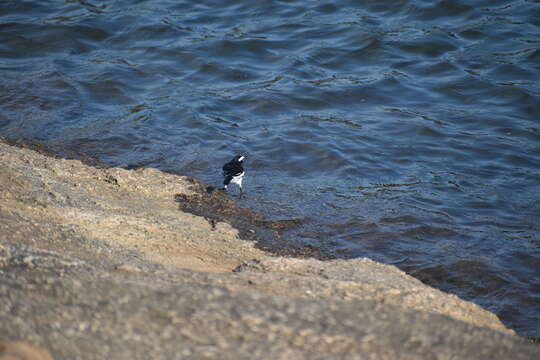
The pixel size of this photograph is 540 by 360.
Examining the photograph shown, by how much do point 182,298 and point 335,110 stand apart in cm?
781

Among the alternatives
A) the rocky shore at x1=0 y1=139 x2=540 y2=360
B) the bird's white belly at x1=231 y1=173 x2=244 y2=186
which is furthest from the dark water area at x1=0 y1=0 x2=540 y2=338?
the rocky shore at x1=0 y1=139 x2=540 y2=360

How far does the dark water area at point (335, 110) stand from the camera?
6.93 meters

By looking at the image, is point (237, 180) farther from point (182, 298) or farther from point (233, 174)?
point (182, 298)

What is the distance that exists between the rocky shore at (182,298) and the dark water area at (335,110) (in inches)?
69.9

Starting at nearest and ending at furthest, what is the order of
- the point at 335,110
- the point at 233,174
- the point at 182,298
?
1. the point at 182,298
2. the point at 233,174
3. the point at 335,110

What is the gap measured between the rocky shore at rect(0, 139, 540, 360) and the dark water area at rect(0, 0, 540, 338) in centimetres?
177

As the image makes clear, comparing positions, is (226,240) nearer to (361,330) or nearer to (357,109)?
(361,330)

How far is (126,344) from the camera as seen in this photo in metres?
2.81

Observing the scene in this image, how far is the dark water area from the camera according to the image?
22.7 feet

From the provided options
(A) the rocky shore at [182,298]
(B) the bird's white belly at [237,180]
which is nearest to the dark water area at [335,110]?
(B) the bird's white belly at [237,180]

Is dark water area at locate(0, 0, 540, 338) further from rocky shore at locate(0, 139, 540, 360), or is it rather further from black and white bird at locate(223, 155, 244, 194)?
rocky shore at locate(0, 139, 540, 360)

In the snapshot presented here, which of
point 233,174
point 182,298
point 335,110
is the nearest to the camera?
point 182,298

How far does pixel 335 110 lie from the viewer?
10.6 meters

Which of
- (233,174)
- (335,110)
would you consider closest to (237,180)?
(233,174)
